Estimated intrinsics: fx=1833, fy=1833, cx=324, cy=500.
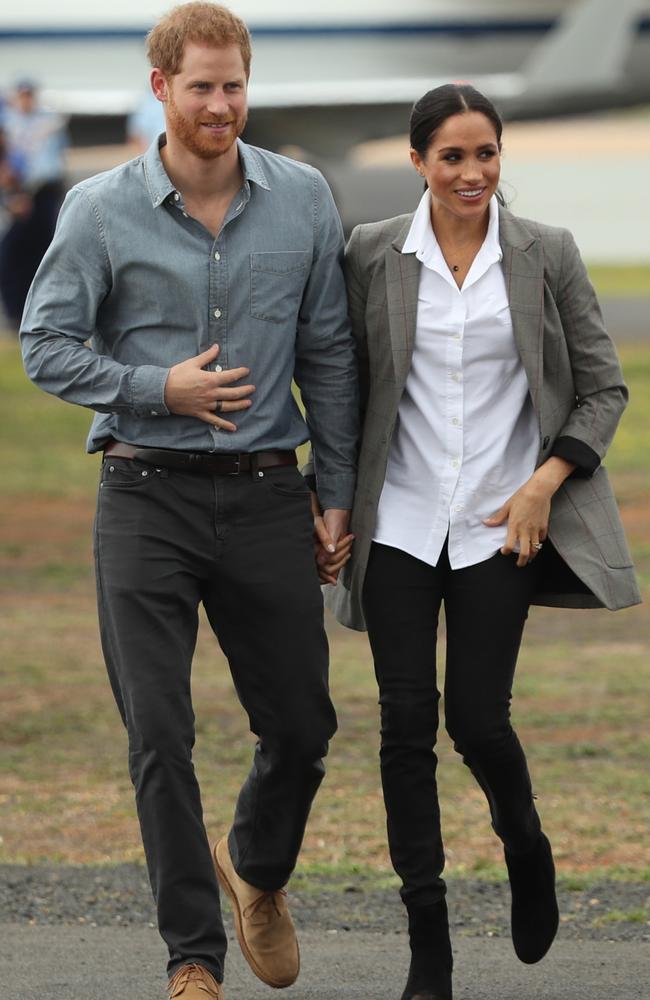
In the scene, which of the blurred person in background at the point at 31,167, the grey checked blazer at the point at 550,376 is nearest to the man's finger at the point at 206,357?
the grey checked blazer at the point at 550,376

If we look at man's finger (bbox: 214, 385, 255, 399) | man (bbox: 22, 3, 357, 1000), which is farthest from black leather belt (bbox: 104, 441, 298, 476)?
man's finger (bbox: 214, 385, 255, 399)

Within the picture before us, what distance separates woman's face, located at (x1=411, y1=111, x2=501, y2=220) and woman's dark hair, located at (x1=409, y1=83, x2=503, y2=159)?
0.01 metres

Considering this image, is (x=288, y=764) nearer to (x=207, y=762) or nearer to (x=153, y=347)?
(x=153, y=347)

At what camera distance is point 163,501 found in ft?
12.5

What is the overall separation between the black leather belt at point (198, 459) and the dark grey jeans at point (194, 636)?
0.02 meters

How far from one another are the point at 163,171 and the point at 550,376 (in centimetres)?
93

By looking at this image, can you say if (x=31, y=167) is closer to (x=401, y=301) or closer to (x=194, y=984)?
(x=401, y=301)

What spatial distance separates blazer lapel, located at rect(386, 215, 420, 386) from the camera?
390 cm

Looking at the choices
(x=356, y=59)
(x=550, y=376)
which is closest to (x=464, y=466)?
(x=550, y=376)

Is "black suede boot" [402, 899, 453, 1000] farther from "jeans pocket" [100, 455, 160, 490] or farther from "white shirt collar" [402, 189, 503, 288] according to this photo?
"white shirt collar" [402, 189, 503, 288]

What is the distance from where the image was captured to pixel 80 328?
3.80m

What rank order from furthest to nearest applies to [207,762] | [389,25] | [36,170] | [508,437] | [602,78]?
[389,25] → [602,78] → [36,170] → [207,762] → [508,437]

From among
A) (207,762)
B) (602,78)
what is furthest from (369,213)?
(207,762)

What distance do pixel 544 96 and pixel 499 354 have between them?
77.9 feet
